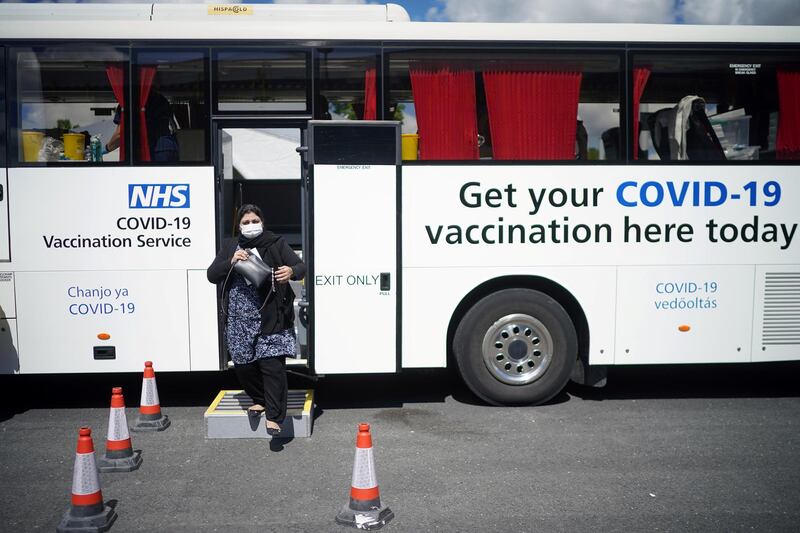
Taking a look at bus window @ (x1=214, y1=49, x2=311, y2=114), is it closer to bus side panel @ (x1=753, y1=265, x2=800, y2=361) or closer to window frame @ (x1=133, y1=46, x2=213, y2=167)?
window frame @ (x1=133, y1=46, x2=213, y2=167)

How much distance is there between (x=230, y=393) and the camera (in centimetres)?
702

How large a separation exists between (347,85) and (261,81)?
800mm

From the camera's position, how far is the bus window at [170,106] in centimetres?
683

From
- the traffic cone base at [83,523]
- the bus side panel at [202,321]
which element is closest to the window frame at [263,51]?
the bus side panel at [202,321]

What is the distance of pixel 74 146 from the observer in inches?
A: 268

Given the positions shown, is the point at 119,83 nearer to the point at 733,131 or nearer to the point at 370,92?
the point at 370,92

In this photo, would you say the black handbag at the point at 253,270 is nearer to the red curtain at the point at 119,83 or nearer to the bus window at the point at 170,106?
the bus window at the point at 170,106

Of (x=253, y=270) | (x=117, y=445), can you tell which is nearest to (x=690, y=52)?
(x=253, y=270)

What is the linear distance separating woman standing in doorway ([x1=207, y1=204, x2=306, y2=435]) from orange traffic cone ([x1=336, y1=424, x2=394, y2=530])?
1669 mm

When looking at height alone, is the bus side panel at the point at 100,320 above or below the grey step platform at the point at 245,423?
above

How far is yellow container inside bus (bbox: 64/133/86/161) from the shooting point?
22.3ft

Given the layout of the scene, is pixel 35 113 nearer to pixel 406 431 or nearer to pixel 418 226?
pixel 418 226

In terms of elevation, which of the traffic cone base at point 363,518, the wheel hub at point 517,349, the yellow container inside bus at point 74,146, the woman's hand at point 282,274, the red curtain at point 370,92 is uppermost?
the red curtain at point 370,92

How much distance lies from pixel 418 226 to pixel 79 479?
3.66 m
